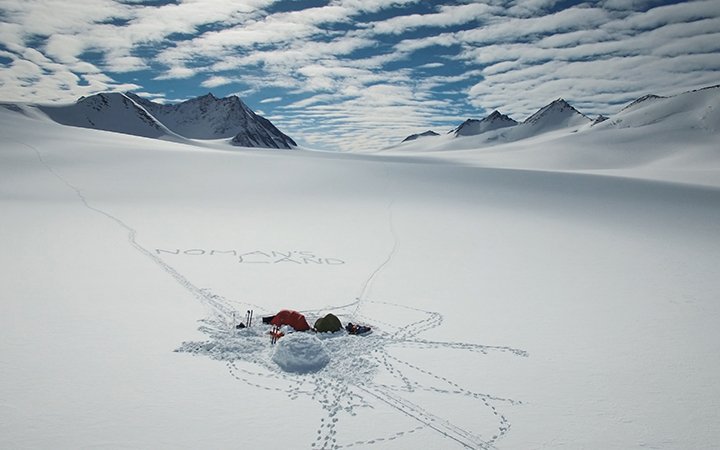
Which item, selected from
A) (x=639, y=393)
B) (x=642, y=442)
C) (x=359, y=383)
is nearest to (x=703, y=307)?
(x=639, y=393)

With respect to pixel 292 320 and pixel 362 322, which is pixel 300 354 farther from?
pixel 362 322

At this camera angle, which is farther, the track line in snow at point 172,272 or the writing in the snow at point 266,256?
the writing in the snow at point 266,256

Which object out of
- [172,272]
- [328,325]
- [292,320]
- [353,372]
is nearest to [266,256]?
[172,272]

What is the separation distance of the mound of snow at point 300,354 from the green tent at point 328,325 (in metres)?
0.91

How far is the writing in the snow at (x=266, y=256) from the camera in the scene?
13.0 meters

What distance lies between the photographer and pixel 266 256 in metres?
13.5

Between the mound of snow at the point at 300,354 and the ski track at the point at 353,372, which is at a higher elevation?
the mound of snow at the point at 300,354

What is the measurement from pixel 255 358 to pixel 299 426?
2.02 metres

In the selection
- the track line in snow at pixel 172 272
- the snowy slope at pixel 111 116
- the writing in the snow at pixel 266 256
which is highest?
the snowy slope at pixel 111 116

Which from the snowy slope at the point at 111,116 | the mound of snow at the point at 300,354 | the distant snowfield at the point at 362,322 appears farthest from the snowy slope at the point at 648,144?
the snowy slope at the point at 111,116

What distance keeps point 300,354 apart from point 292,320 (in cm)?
134

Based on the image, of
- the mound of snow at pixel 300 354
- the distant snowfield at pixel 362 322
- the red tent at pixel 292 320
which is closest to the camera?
the distant snowfield at pixel 362 322

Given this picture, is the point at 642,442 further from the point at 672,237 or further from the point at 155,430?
the point at 672,237

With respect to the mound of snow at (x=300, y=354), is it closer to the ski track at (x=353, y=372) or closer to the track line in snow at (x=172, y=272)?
the ski track at (x=353, y=372)
